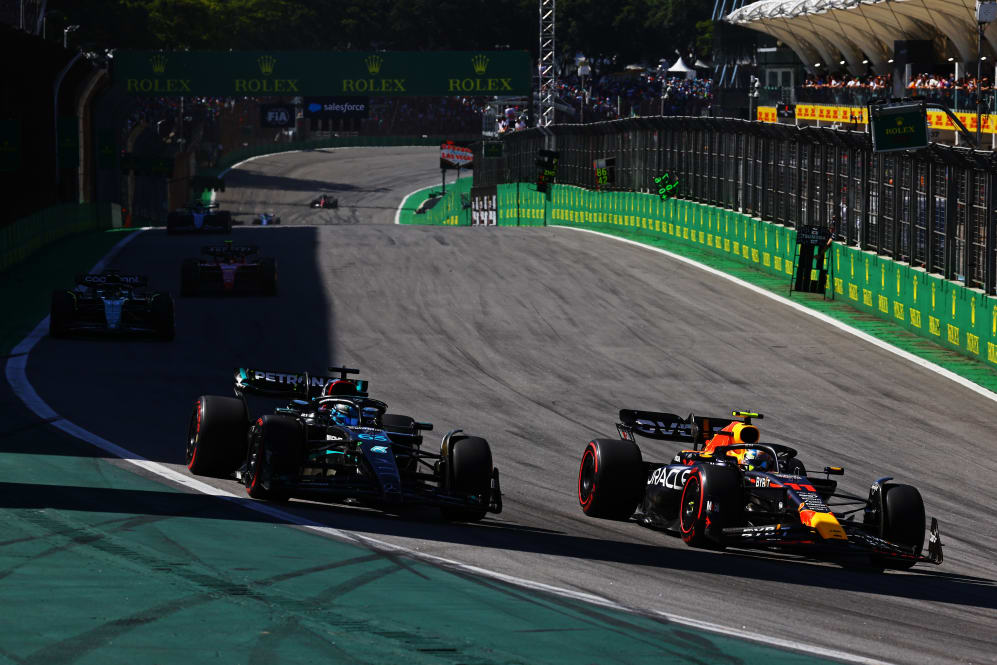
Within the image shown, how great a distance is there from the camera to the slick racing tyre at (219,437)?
12992 mm

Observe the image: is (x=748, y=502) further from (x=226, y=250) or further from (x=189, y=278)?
(x=226, y=250)

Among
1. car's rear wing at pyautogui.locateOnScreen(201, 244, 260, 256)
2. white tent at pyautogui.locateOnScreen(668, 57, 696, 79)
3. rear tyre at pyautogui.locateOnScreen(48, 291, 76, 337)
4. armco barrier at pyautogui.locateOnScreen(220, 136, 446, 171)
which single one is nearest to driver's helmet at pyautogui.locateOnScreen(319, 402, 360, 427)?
rear tyre at pyautogui.locateOnScreen(48, 291, 76, 337)

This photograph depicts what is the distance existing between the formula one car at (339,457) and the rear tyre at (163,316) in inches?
431

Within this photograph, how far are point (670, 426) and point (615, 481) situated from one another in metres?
1.02

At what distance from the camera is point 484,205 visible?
6994 centimetres

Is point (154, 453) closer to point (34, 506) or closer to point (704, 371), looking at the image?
point (34, 506)

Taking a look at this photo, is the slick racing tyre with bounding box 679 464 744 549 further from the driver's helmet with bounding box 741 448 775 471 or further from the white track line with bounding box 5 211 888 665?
the white track line with bounding box 5 211 888 665

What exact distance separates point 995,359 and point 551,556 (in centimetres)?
1497

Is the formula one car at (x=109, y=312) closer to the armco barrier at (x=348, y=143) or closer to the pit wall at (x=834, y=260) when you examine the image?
the pit wall at (x=834, y=260)

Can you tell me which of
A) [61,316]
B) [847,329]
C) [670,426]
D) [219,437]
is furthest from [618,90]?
[219,437]

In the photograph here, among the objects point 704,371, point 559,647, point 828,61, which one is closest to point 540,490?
point 559,647

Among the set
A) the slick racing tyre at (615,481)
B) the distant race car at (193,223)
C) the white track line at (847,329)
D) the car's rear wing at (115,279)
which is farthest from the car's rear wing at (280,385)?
the distant race car at (193,223)

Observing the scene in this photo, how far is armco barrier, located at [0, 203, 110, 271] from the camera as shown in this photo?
36.8 metres

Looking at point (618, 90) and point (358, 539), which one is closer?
point (358, 539)
